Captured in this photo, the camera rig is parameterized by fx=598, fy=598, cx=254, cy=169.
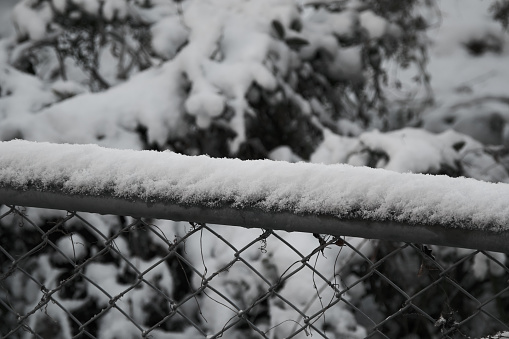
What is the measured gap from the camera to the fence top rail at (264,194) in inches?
37.2

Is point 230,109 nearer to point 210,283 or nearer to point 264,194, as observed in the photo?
point 210,283

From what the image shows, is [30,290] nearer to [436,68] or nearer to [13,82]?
[13,82]

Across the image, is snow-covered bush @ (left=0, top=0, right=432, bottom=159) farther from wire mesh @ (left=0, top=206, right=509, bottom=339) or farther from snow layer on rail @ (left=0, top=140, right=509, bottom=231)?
snow layer on rail @ (left=0, top=140, right=509, bottom=231)

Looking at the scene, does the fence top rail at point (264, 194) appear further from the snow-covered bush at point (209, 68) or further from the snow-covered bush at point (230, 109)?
the snow-covered bush at point (209, 68)

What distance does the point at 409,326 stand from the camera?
2518 millimetres

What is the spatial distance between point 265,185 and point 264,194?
0.02 metres

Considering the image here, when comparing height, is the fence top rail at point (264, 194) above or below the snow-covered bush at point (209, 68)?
above

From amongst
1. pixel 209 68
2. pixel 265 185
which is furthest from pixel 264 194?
pixel 209 68

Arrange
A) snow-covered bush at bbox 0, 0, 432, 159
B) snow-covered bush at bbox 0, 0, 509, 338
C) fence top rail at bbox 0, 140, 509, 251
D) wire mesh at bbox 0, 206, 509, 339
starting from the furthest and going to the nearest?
snow-covered bush at bbox 0, 0, 432, 159 < snow-covered bush at bbox 0, 0, 509, 338 < wire mesh at bbox 0, 206, 509, 339 < fence top rail at bbox 0, 140, 509, 251

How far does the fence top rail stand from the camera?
3.10 feet

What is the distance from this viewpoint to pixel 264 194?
0.99 m

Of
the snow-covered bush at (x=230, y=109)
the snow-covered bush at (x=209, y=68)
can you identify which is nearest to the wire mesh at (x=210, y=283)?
the snow-covered bush at (x=230, y=109)

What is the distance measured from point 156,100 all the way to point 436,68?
2.81m

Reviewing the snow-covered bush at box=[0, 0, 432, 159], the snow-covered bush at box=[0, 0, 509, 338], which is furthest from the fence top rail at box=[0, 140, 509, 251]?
the snow-covered bush at box=[0, 0, 432, 159]
